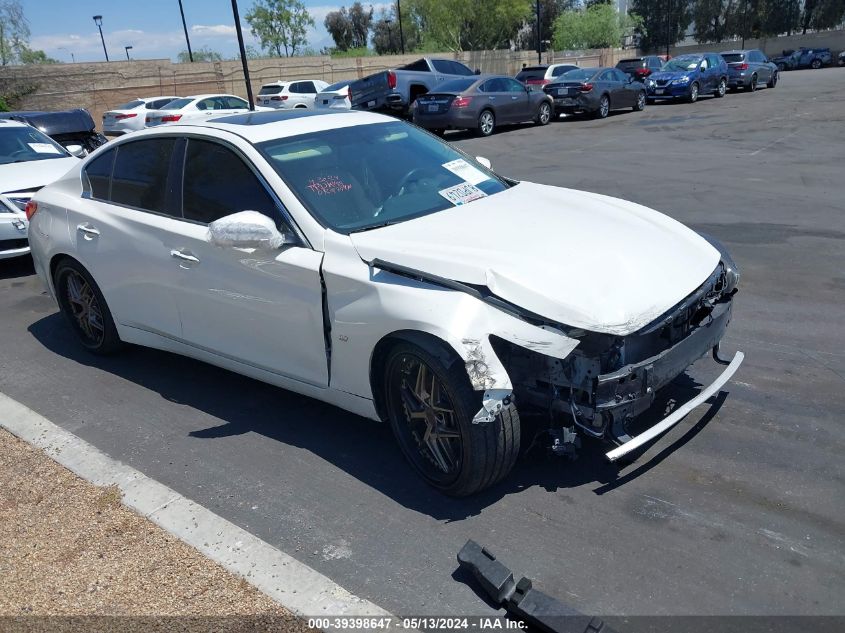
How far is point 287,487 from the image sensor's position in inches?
152

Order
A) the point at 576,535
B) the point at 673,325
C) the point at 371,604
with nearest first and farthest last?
the point at 371,604 < the point at 576,535 < the point at 673,325

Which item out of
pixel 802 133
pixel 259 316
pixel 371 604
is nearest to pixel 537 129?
pixel 802 133

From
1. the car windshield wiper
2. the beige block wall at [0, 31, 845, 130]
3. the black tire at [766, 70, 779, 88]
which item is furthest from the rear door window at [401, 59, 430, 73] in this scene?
the car windshield wiper

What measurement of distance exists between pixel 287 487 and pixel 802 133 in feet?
51.7

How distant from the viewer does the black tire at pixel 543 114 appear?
21.8 meters

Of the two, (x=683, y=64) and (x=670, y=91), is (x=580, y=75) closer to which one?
(x=670, y=91)

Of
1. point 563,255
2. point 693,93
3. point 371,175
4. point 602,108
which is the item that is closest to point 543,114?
point 602,108

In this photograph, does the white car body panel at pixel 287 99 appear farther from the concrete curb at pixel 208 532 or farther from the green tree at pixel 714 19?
the green tree at pixel 714 19

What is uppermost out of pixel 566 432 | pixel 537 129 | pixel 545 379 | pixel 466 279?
pixel 466 279

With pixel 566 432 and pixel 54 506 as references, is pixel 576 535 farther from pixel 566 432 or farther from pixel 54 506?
pixel 54 506

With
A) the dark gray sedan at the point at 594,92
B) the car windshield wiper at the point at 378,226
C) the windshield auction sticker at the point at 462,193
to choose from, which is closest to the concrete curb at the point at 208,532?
the car windshield wiper at the point at 378,226

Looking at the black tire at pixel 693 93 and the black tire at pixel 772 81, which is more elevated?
the black tire at pixel 693 93

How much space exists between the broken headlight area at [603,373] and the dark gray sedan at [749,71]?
97.4 ft

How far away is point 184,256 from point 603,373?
2593 mm
